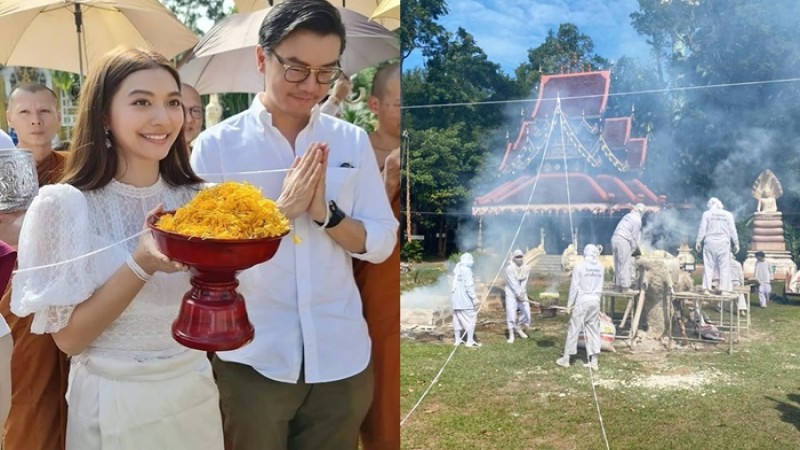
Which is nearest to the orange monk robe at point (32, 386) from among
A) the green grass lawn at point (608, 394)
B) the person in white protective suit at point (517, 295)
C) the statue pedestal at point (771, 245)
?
the green grass lawn at point (608, 394)

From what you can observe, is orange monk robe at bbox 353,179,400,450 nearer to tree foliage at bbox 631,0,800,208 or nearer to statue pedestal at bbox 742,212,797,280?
tree foliage at bbox 631,0,800,208

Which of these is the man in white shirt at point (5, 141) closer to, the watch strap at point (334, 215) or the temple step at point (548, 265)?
the watch strap at point (334, 215)

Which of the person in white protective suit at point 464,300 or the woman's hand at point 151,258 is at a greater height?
the woman's hand at point 151,258

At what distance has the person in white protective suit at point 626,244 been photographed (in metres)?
1.82

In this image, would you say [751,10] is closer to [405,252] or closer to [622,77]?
[622,77]

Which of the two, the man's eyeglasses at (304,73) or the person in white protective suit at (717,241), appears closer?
the man's eyeglasses at (304,73)

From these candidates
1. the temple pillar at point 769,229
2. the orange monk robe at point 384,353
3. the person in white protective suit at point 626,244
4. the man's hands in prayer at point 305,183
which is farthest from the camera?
the orange monk robe at point 384,353

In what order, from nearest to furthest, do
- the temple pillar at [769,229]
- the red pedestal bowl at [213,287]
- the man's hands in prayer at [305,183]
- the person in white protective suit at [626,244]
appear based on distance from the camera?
the red pedestal bowl at [213,287], the man's hands in prayer at [305,183], the temple pillar at [769,229], the person in white protective suit at [626,244]

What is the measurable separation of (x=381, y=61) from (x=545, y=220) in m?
0.64

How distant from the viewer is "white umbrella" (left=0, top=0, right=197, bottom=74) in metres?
1.81

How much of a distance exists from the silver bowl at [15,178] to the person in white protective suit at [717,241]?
5.64 ft

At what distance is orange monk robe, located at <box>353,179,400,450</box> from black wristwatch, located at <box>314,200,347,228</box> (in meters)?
0.29

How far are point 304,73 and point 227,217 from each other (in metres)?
0.49

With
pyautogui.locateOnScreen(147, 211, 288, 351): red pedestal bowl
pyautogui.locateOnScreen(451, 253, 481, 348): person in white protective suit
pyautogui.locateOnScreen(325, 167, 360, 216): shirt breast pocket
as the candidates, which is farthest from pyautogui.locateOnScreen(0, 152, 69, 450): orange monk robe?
pyautogui.locateOnScreen(451, 253, 481, 348): person in white protective suit
